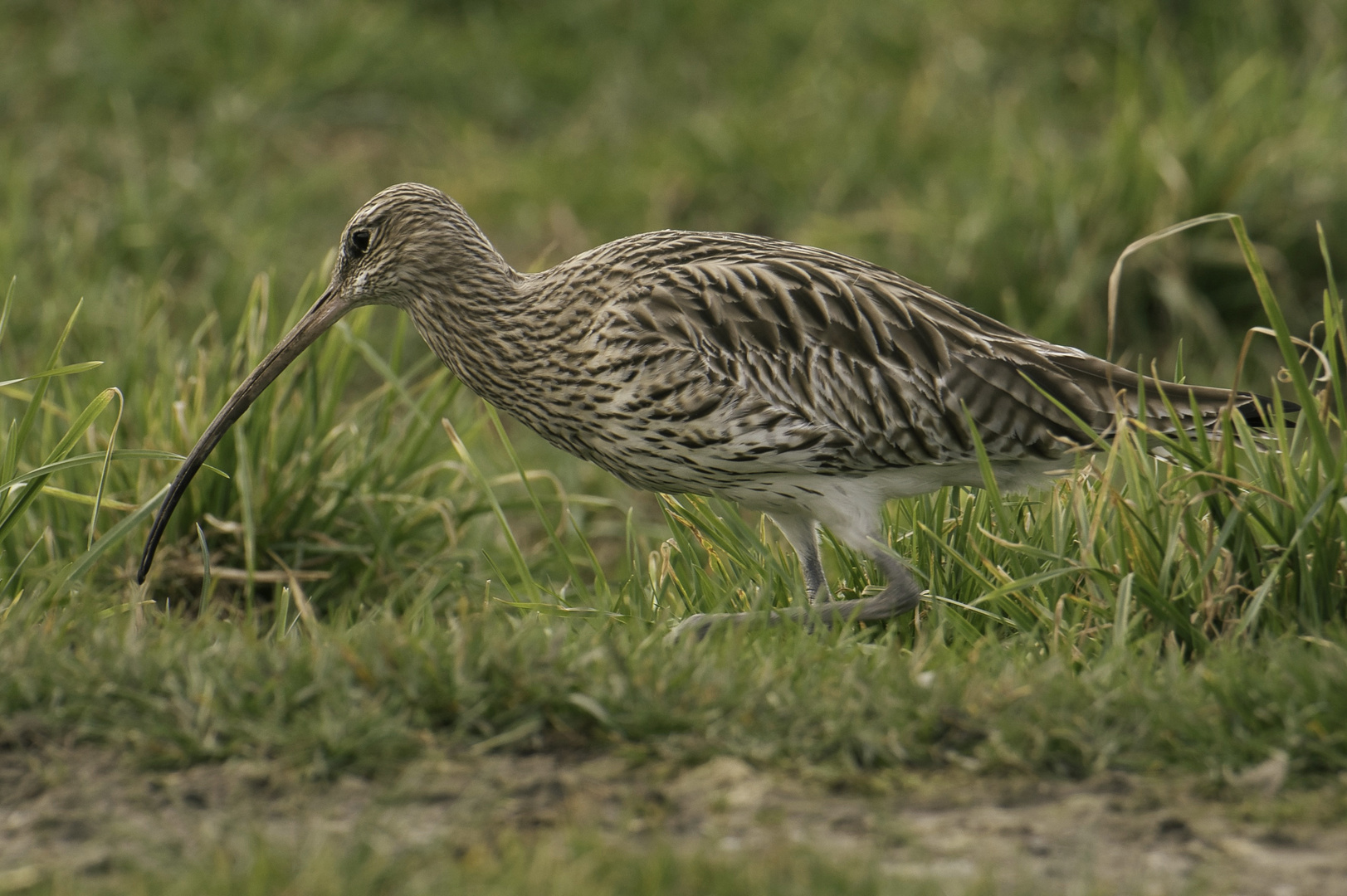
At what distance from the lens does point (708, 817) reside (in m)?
3.90

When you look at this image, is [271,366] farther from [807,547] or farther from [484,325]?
[807,547]

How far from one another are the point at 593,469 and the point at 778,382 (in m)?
3.64

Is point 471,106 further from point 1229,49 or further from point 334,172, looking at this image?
point 1229,49

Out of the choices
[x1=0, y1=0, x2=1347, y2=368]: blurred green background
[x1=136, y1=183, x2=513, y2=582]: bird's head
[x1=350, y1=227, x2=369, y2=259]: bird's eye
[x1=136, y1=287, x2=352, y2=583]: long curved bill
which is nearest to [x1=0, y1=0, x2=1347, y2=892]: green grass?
[x1=0, y1=0, x2=1347, y2=368]: blurred green background

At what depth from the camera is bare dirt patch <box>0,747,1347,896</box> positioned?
369 centimetres

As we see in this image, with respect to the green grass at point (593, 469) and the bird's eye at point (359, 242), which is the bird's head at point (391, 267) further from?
the green grass at point (593, 469)

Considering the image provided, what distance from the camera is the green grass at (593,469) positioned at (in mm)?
4270

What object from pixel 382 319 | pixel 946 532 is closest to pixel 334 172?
pixel 382 319

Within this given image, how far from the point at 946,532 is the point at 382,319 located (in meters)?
5.90

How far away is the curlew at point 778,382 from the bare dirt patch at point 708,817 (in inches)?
54.9

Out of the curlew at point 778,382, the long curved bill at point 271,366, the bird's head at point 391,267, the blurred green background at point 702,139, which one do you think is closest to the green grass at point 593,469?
the blurred green background at point 702,139

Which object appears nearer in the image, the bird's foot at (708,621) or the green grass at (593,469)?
the green grass at (593,469)

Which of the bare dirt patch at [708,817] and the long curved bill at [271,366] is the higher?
the long curved bill at [271,366]

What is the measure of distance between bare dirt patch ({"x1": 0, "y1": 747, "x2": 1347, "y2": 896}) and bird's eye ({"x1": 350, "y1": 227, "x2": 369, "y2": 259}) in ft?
8.44
